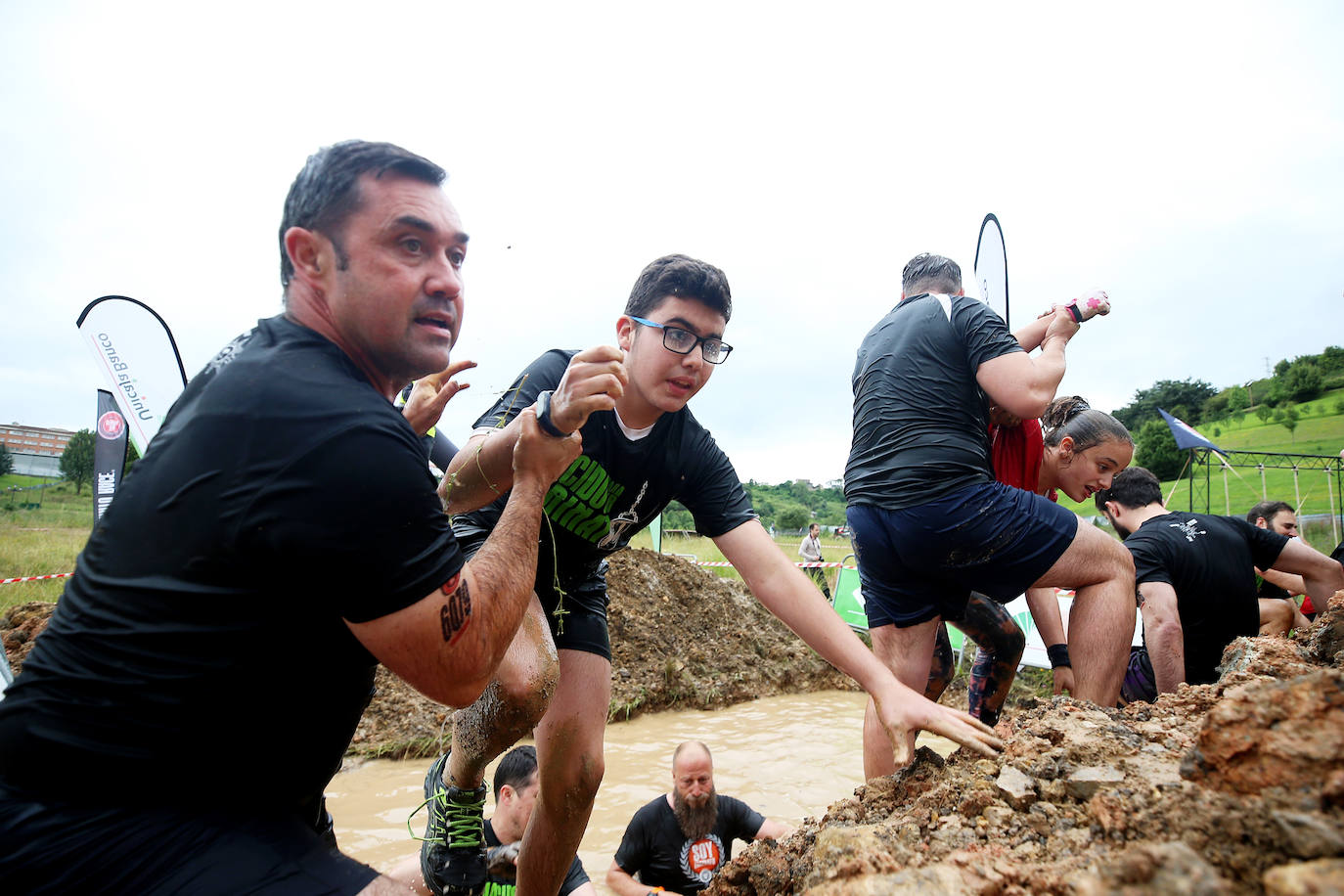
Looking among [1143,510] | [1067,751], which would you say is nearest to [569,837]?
[1067,751]

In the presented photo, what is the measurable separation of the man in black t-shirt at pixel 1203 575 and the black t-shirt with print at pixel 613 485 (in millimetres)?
2594

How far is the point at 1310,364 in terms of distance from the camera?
205 feet

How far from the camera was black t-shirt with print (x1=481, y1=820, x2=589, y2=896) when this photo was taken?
319 cm

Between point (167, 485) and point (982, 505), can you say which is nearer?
point (167, 485)

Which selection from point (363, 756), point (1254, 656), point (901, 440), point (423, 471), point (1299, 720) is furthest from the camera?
point (363, 756)

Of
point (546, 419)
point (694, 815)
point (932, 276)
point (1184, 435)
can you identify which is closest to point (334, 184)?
point (546, 419)

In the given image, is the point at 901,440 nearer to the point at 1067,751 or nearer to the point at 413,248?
the point at 1067,751

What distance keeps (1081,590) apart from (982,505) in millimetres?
568

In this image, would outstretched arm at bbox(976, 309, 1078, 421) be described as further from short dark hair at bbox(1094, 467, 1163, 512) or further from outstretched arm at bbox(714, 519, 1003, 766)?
short dark hair at bbox(1094, 467, 1163, 512)

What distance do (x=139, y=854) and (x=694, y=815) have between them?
11.8 ft

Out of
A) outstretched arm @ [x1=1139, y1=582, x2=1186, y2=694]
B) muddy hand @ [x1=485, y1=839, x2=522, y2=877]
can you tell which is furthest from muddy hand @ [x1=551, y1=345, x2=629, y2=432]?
outstretched arm @ [x1=1139, y1=582, x2=1186, y2=694]

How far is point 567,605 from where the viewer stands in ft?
9.11

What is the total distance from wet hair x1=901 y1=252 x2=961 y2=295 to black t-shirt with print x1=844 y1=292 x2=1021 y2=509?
0.31 meters

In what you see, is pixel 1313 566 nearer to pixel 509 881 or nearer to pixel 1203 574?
pixel 1203 574
